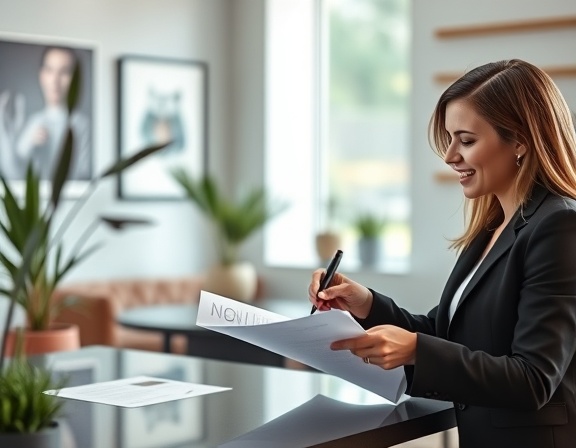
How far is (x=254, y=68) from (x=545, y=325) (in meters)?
6.25

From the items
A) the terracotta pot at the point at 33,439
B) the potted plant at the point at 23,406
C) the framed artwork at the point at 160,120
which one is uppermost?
the framed artwork at the point at 160,120

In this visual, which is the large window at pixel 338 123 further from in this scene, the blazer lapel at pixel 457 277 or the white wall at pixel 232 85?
the blazer lapel at pixel 457 277

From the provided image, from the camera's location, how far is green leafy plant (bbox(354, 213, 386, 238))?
7.18 m

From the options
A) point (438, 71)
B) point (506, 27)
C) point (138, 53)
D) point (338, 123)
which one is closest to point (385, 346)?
point (506, 27)

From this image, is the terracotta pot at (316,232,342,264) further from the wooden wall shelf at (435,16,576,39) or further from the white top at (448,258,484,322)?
the white top at (448,258,484,322)

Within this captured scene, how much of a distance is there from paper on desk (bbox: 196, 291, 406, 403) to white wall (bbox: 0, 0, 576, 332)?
3.89m

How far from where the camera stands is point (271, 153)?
7.88 m

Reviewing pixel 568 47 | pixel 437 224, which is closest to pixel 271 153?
pixel 437 224

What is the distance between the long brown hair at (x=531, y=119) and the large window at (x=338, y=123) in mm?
5344

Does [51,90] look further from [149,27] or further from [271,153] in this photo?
[271,153]

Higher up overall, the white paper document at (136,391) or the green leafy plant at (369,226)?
the green leafy plant at (369,226)

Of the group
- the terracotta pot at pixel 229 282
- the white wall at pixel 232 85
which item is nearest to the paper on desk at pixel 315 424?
the white wall at pixel 232 85

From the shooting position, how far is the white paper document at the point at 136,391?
7.15ft

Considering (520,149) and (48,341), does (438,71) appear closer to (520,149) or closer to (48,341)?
(48,341)
